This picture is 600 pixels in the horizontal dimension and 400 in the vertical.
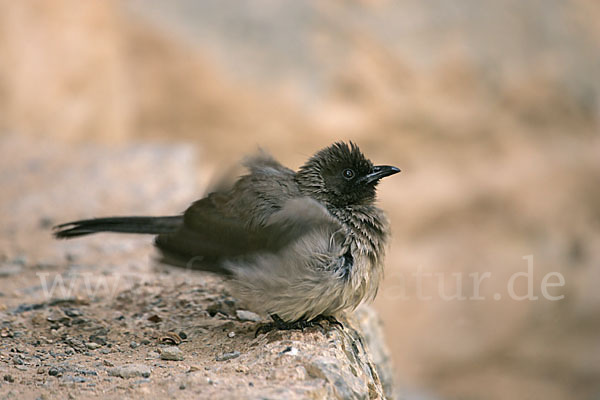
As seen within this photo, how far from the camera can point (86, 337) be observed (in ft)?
11.3

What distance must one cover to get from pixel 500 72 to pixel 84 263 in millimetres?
7027

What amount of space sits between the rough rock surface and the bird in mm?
179

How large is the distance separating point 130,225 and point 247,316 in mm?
795

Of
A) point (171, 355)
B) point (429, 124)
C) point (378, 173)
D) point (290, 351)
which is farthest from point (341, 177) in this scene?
point (429, 124)

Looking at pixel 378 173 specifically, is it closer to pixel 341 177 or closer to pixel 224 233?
pixel 341 177

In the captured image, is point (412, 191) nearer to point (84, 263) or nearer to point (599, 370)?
point (599, 370)

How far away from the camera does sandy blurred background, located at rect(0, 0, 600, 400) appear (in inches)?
361

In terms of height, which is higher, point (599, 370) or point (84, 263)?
point (599, 370)

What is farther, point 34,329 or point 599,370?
point 599,370

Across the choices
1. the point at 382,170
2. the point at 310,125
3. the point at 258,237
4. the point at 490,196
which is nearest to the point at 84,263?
the point at 258,237

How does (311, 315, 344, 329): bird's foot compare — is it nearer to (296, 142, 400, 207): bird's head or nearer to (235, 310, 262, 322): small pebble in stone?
(235, 310, 262, 322): small pebble in stone

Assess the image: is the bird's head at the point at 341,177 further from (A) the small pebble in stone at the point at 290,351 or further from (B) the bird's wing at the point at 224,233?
(A) the small pebble in stone at the point at 290,351

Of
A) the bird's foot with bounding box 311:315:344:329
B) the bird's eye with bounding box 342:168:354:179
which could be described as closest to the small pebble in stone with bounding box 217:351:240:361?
the bird's foot with bounding box 311:315:344:329

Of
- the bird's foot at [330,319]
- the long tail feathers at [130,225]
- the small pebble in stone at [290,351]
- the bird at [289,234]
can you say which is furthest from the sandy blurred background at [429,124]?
the small pebble in stone at [290,351]
